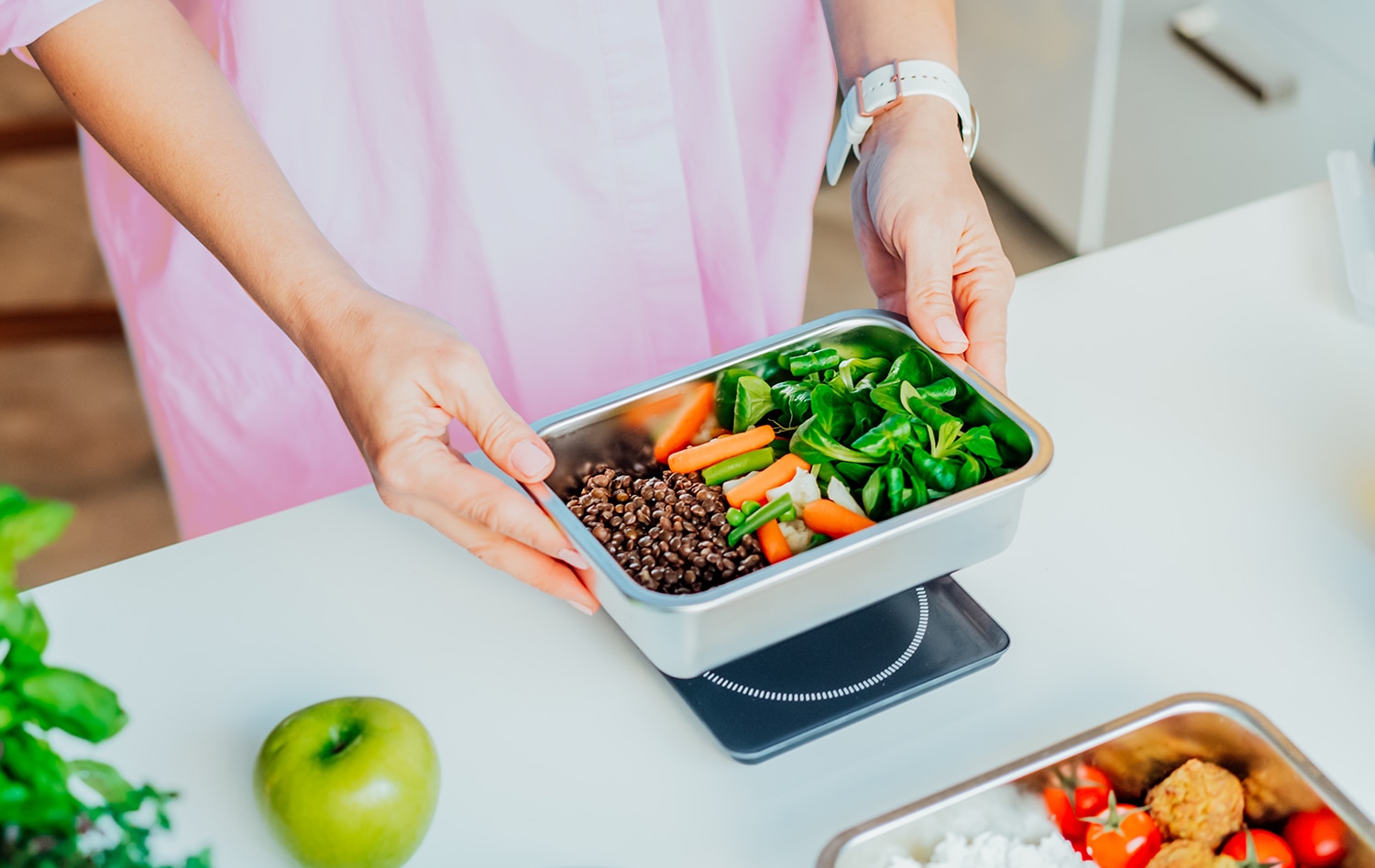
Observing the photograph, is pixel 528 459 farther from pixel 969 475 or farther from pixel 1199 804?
pixel 1199 804

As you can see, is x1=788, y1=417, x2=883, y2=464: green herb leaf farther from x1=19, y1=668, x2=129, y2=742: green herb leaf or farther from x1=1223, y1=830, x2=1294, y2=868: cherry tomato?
x1=19, y1=668, x2=129, y2=742: green herb leaf

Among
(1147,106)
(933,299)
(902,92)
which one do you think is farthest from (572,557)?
(1147,106)

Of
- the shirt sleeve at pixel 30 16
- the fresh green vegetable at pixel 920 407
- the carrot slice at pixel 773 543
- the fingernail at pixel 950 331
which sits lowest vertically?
the carrot slice at pixel 773 543

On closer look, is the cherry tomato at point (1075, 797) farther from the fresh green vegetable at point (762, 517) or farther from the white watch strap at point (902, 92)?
the white watch strap at point (902, 92)

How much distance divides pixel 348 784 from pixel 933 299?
57 centimetres

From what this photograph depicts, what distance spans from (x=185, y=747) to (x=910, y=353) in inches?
24.4

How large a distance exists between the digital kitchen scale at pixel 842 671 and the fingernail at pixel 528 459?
0.19 m

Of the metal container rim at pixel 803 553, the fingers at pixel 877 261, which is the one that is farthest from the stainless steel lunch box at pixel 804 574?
the fingers at pixel 877 261

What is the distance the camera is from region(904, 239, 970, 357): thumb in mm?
964

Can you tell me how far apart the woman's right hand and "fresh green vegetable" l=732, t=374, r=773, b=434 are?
165mm

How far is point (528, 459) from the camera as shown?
2.82 ft

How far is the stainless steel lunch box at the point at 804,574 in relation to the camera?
77 cm

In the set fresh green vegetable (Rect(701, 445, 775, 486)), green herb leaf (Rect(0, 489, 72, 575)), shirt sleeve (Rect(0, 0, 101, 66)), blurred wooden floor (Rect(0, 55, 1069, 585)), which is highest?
shirt sleeve (Rect(0, 0, 101, 66))

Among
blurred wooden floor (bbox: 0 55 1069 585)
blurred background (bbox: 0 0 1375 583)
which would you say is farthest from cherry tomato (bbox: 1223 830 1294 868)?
blurred wooden floor (bbox: 0 55 1069 585)
